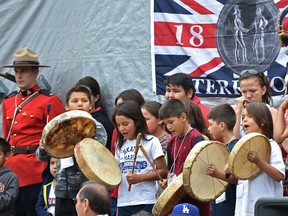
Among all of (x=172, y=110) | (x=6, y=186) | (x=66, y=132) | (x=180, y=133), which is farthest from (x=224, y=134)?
(x=6, y=186)

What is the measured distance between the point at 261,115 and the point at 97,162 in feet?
5.23

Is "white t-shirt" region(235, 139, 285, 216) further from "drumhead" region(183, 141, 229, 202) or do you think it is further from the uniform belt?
the uniform belt

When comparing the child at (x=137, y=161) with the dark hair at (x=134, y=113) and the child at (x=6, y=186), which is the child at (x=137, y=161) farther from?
the child at (x=6, y=186)

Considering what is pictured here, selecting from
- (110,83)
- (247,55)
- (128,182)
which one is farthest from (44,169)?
(247,55)

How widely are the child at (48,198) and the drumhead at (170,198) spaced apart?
1.78 metres

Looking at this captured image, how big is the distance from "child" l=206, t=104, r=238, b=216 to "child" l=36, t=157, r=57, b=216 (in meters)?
1.97

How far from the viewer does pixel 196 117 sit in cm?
733

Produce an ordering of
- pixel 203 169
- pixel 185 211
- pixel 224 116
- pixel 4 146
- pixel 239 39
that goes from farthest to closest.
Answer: pixel 4 146, pixel 239 39, pixel 224 116, pixel 203 169, pixel 185 211

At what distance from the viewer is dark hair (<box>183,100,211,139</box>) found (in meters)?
7.26

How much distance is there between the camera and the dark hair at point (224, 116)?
6938 millimetres

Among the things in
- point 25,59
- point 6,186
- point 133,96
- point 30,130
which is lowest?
point 6,186

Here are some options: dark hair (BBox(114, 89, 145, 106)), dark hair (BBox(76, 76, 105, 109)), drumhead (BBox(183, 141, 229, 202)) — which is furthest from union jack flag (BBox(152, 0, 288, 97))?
drumhead (BBox(183, 141, 229, 202))

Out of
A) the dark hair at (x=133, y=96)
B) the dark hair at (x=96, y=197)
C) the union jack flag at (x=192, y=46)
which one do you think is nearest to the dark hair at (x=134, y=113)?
the dark hair at (x=133, y=96)

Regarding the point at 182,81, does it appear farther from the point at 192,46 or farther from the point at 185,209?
the point at 185,209
